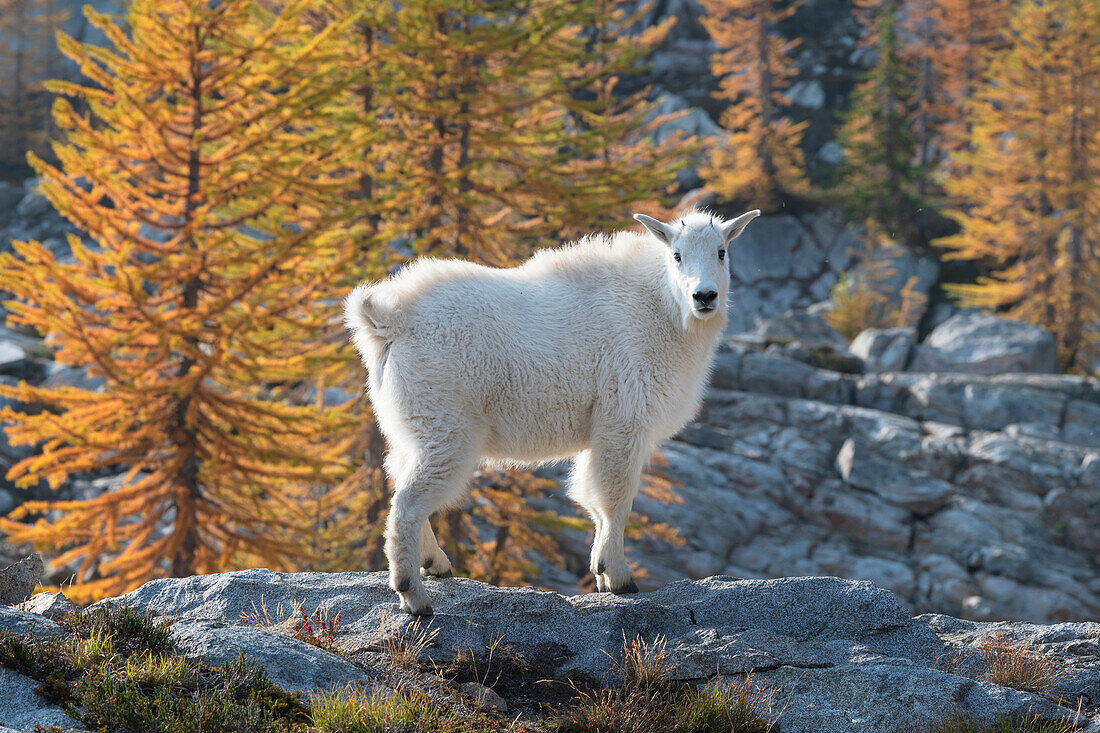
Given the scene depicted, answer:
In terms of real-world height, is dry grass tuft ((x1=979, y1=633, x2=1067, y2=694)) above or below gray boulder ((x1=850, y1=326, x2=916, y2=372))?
above

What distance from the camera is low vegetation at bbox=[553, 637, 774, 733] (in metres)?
4.85

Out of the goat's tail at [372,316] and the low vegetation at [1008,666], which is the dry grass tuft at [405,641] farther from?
the low vegetation at [1008,666]

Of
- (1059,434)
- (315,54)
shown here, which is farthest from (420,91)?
(1059,434)

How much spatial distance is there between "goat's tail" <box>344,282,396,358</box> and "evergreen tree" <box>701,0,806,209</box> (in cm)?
3528

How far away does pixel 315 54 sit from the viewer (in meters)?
13.2

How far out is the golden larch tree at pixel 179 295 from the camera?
11.6 m

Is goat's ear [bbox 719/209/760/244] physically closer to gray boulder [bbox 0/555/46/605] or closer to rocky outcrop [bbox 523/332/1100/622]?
gray boulder [bbox 0/555/46/605]

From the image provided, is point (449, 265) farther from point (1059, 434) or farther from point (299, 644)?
point (1059, 434)

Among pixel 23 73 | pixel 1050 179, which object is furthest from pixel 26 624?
pixel 23 73

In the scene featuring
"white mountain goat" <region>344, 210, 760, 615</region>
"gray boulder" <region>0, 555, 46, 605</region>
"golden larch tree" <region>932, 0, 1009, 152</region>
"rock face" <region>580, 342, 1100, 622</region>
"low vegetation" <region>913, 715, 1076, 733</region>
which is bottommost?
"rock face" <region>580, 342, 1100, 622</region>

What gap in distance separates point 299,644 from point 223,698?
3.02 ft

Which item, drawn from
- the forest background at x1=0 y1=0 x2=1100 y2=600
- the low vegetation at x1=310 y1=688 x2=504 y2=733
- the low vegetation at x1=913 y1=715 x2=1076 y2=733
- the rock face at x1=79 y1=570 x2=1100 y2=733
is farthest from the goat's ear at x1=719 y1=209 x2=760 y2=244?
the forest background at x1=0 y1=0 x2=1100 y2=600

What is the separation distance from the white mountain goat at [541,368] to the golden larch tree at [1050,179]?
101 ft

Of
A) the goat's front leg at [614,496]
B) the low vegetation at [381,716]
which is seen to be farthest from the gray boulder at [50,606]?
the goat's front leg at [614,496]
